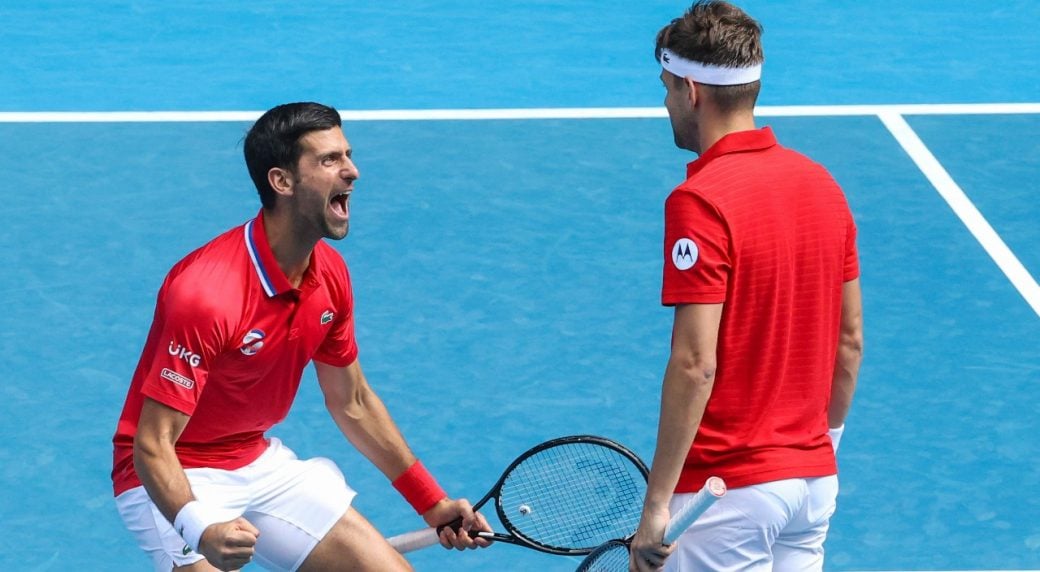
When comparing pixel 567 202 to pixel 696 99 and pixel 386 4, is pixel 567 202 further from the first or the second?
pixel 696 99

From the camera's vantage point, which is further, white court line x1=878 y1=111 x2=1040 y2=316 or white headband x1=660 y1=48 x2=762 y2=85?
white court line x1=878 y1=111 x2=1040 y2=316

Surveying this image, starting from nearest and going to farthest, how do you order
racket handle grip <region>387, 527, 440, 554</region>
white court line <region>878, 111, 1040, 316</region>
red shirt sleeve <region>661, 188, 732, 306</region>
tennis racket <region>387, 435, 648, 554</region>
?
1. red shirt sleeve <region>661, 188, 732, 306</region>
2. tennis racket <region>387, 435, 648, 554</region>
3. racket handle grip <region>387, 527, 440, 554</region>
4. white court line <region>878, 111, 1040, 316</region>

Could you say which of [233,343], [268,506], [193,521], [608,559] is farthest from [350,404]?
[608,559]

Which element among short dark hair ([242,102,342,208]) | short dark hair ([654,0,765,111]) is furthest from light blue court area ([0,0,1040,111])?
short dark hair ([654,0,765,111])

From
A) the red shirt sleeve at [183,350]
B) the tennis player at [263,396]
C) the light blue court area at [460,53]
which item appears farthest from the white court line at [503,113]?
the red shirt sleeve at [183,350]

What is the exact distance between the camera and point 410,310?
803 centimetres

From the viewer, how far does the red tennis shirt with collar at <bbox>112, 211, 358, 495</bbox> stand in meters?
4.57

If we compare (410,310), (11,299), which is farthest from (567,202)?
(11,299)

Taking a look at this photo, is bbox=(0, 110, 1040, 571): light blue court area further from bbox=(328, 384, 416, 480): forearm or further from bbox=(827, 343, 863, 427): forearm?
bbox=(827, 343, 863, 427): forearm

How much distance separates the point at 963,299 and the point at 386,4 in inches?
226

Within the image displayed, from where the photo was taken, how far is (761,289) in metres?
4.05

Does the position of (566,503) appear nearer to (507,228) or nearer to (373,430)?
(373,430)

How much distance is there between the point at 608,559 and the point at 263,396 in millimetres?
1154

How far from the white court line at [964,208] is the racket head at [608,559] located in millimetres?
4130
